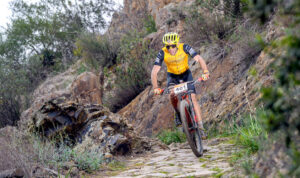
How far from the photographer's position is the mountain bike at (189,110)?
5.63 meters

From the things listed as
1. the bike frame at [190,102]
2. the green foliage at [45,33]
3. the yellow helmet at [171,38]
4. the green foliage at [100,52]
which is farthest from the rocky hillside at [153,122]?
the green foliage at [45,33]

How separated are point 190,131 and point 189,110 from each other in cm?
35

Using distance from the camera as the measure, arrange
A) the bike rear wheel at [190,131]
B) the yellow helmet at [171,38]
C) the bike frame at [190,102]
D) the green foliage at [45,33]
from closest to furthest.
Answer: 1. the bike rear wheel at [190,131]
2. the bike frame at [190,102]
3. the yellow helmet at [171,38]
4. the green foliage at [45,33]

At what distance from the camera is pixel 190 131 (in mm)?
5781

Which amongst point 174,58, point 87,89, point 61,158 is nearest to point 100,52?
point 87,89

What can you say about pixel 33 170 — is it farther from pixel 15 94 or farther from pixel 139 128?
pixel 15 94

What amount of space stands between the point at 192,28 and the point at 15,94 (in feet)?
29.6

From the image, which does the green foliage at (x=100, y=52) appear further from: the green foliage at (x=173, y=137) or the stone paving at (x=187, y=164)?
the stone paving at (x=187, y=164)

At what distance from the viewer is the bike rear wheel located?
5.52 metres

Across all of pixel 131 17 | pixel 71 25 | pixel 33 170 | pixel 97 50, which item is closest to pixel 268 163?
pixel 33 170

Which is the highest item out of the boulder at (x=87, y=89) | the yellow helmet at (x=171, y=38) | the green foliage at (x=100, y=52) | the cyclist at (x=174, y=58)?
the green foliage at (x=100, y=52)

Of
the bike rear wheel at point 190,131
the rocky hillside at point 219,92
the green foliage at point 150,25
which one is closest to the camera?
the bike rear wheel at point 190,131

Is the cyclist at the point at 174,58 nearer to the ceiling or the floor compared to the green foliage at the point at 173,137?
nearer to the ceiling

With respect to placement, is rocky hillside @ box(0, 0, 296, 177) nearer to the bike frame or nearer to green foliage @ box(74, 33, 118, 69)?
the bike frame
